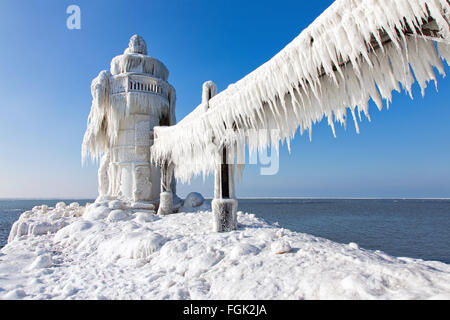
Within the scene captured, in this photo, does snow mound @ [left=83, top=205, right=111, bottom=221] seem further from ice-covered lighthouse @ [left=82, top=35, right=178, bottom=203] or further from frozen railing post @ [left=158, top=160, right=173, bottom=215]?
frozen railing post @ [left=158, top=160, right=173, bottom=215]

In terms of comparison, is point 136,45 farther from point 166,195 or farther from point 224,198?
point 224,198

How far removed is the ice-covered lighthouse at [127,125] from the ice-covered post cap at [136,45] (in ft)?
2.59

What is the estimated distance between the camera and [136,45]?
51.6ft

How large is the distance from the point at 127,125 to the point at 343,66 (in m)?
13.3

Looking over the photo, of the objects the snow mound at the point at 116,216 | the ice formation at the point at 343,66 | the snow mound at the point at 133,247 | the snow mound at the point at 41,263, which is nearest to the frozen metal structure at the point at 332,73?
the ice formation at the point at 343,66

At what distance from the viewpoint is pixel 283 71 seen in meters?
4.55

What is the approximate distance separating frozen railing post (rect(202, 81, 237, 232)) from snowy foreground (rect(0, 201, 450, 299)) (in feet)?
2.05

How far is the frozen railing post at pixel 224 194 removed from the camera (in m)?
7.28

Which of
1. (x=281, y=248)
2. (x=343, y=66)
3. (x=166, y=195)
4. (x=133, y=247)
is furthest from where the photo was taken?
(x=166, y=195)

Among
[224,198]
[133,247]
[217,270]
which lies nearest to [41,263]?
[133,247]

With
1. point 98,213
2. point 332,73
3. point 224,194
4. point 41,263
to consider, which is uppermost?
point 332,73

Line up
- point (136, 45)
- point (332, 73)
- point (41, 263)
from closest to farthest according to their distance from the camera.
Result: point (332, 73) < point (41, 263) < point (136, 45)
